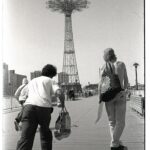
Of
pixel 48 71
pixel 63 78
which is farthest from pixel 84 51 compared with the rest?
pixel 48 71

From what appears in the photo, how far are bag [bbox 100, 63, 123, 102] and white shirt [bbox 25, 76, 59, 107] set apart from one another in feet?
2.69

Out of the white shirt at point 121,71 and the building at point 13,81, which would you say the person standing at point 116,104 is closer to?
the white shirt at point 121,71

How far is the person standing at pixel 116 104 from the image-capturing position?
18.8 ft

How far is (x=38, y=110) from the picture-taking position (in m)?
5.13

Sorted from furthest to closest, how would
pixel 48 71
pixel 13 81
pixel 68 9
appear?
pixel 13 81 → pixel 68 9 → pixel 48 71

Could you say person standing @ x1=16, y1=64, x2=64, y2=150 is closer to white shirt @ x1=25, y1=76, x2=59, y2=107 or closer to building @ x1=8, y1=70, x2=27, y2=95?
white shirt @ x1=25, y1=76, x2=59, y2=107

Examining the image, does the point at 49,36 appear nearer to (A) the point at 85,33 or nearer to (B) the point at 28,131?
(A) the point at 85,33

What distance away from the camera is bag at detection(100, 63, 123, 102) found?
224 inches

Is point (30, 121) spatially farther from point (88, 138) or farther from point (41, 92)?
point (88, 138)

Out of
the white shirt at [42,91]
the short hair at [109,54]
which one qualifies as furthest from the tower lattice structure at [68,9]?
the white shirt at [42,91]

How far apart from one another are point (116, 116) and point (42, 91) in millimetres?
1184

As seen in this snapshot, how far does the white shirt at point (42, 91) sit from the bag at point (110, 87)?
0.82 m

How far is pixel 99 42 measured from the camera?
250 inches

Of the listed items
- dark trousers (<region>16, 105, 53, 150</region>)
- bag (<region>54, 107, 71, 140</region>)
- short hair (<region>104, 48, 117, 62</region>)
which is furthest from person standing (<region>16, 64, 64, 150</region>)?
short hair (<region>104, 48, 117, 62</region>)
